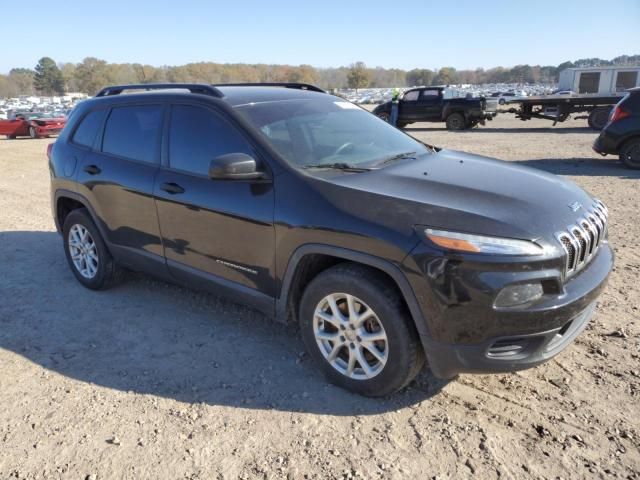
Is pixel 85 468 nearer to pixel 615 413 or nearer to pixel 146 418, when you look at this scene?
pixel 146 418

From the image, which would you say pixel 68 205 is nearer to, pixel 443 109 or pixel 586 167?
pixel 586 167

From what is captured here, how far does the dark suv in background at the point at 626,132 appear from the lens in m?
10.2

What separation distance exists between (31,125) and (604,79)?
38934mm

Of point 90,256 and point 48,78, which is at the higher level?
point 48,78

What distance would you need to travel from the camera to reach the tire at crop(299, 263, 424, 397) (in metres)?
2.79

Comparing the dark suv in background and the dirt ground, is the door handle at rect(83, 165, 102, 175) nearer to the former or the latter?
the dirt ground

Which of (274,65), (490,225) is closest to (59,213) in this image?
(490,225)

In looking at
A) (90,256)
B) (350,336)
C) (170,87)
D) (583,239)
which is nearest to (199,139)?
(170,87)

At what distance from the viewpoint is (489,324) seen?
2564 mm

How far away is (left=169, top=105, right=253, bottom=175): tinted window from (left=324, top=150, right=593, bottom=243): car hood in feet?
2.61

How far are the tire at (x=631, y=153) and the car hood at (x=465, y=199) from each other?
27.2 feet

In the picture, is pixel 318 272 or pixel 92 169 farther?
pixel 92 169

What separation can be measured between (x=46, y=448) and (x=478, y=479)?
7.34 feet

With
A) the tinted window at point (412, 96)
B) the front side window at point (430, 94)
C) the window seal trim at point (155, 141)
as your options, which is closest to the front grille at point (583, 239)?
the window seal trim at point (155, 141)
